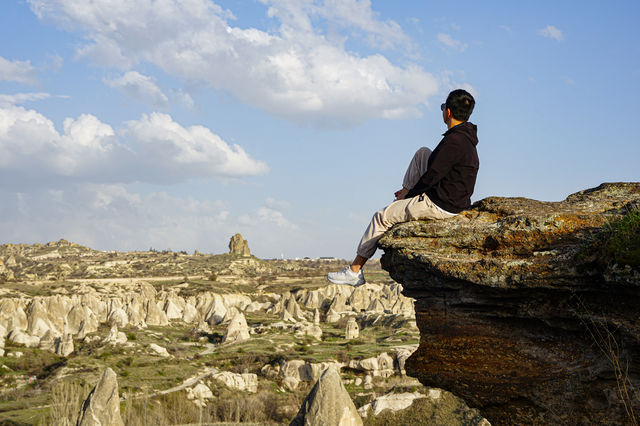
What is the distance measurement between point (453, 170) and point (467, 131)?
0.54m

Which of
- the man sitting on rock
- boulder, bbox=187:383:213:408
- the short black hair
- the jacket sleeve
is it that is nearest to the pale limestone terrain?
boulder, bbox=187:383:213:408

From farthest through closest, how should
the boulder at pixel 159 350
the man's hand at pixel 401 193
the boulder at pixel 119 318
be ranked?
the boulder at pixel 119 318
the boulder at pixel 159 350
the man's hand at pixel 401 193

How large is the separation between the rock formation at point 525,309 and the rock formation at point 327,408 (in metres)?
7.26

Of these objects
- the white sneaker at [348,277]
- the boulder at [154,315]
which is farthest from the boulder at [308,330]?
the white sneaker at [348,277]

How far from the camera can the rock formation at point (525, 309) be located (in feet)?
20.2

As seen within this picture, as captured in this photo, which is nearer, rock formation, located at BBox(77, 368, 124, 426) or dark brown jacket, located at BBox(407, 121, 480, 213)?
dark brown jacket, located at BBox(407, 121, 480, 213)

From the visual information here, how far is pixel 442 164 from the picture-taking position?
23.0 ft

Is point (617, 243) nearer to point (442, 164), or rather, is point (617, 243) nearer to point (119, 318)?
point (442, 164)

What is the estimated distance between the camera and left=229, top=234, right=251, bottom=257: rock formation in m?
166

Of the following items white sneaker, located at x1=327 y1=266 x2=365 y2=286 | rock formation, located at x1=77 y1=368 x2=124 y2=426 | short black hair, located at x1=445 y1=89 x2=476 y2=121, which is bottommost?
rock formation, located at x1=77 y1=368 x2=124 y2=426

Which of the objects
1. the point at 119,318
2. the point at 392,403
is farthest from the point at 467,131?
the point at 119,318

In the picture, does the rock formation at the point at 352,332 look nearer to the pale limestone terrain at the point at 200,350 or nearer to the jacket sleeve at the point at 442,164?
the pale limestone terrain at the point at 200,350

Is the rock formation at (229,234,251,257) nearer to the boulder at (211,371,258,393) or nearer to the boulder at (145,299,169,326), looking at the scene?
the boulder at (145,299,169,326)

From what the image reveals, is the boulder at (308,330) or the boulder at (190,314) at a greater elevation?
the boulder at (190,314)
